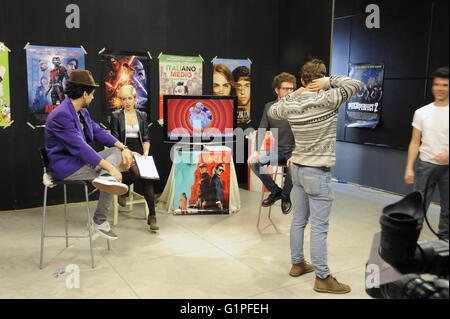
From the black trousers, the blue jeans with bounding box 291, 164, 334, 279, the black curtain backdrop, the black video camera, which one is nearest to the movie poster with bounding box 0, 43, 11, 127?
the black curtain backdrop

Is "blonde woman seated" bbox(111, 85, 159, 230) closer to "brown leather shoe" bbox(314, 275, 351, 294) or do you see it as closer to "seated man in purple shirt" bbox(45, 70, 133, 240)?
"seated man in purple shirt" bbox(45, 70, 133, 240)

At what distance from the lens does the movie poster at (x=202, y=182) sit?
15.2ft

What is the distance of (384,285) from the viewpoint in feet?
4.23

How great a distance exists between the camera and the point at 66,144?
302cm

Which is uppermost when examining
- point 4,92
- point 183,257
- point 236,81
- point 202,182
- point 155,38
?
point 155,38

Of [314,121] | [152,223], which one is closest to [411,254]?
[314,121]

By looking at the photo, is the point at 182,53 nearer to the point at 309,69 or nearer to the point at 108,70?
the point at 108,70

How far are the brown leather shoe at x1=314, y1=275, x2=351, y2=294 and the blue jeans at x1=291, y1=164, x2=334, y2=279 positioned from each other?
36 mm

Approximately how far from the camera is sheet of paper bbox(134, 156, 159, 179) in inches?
153

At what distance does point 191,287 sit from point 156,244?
935 millimetres

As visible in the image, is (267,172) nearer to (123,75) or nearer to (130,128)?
(130,128)

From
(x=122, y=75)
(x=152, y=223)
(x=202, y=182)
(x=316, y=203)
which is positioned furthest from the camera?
(x=122, y=75)

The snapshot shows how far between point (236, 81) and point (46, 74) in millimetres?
2375

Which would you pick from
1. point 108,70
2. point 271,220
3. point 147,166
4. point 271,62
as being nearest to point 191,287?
point 147,166
